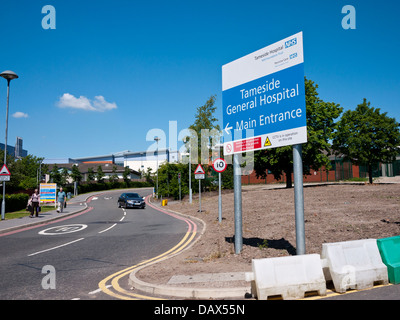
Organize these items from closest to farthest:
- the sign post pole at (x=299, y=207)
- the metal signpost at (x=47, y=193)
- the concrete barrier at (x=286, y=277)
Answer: the concrete barrier at (x=286, y=277) → the sign post pole at (x=299, y=207) → the metal signpost at (x=47, y=193)

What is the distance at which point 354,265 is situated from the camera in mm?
5480

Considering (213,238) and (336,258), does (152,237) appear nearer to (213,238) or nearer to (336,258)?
(213,238)

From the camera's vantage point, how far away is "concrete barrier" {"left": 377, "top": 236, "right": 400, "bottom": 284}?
18.4 feet

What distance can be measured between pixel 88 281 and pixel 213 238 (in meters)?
5.23

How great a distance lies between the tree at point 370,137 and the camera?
1024 inches

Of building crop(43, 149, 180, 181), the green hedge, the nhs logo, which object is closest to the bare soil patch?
the nhs logo

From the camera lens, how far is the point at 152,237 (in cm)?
1203

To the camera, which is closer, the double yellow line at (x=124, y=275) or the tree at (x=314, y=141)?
the double yellow line at (x=124, y=275)

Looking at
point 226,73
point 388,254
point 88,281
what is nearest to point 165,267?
point 88,281

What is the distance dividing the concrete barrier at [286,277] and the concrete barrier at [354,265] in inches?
12.9

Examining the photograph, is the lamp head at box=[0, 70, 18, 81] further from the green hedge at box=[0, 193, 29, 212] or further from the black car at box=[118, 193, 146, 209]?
the black car at box=[118, 193, 146, 209]

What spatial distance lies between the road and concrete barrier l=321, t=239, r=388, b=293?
3693mm

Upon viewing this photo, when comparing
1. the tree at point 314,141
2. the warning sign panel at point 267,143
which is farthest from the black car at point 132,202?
the warning sign panel at point 267,143

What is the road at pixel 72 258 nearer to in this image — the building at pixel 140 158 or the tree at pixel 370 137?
the tree at pixel 370 137
